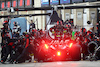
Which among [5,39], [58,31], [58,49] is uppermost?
[58,31]

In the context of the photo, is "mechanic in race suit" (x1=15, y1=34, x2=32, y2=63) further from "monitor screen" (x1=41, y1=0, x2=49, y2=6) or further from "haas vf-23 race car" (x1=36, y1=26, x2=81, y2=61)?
"monitor screen" (x1=41, y1=0, x2=49, y2=6)

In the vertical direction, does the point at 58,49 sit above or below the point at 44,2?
below

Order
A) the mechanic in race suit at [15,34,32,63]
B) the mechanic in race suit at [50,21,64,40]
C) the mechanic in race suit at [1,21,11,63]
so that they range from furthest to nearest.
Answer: the mechanic in race suit at [50,21,64,40], the mechanic in race suit at [15,34,32,63], the mechanic in race suit at [1,21,11,63]

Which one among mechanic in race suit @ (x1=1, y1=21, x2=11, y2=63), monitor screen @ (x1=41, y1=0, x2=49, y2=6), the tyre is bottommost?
the tyre

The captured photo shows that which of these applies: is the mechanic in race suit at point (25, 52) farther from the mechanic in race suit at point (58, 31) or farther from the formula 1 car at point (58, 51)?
the mechanic in race suit at point (58, 31)

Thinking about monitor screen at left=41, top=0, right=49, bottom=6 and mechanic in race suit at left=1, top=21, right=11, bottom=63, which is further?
monitor screen at left=41, top=0, right=49, bottom=6

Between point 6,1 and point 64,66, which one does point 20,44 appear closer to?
point 64,66

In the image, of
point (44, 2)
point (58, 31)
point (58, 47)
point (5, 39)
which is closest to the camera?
point (5, 39)

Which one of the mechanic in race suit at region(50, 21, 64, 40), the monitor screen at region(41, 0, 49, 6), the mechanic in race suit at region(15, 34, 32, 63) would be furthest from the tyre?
the monitor screen at region(41, 0, 49, 6)

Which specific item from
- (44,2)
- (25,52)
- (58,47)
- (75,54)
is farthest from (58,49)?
(44,2)

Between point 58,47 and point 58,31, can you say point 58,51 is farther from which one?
point 58,31

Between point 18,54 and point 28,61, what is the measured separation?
82cm

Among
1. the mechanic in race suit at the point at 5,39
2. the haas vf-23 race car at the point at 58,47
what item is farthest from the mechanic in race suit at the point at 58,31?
the mechanic in race suit at the point at 5,39

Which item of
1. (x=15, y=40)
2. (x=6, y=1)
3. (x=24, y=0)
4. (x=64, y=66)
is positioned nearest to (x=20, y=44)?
(x=15, y=40)
